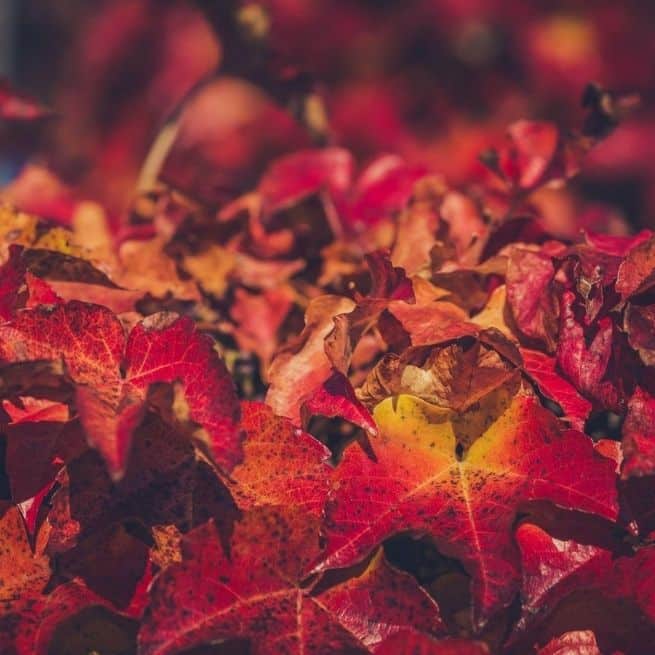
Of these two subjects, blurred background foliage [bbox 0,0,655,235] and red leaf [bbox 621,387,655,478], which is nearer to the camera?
red leaf [bbox 621,387,655,478]

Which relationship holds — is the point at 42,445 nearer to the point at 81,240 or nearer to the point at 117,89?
the point at 81,240

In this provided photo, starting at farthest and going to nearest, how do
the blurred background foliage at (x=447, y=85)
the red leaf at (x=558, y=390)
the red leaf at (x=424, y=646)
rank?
the blurred background foliage at (x=447, y=85) → the red leaf at (x=558, y=390) → the red leaf at (x=424, y=646)

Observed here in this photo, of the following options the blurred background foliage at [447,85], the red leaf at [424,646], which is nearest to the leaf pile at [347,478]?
the red leaf at [424,646]

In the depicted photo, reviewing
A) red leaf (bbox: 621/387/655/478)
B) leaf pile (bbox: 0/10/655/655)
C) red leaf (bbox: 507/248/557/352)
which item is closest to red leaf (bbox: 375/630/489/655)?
leaf pile (bbox: 0/10/655/655)

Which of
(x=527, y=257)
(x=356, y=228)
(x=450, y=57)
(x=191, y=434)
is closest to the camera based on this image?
(x=191, y=434)

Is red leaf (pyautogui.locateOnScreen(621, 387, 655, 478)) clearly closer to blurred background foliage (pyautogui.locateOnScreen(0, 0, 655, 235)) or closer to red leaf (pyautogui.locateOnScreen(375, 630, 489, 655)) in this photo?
red leaf (pyautogui.locateOnScreen(375, 630, 489, 655))

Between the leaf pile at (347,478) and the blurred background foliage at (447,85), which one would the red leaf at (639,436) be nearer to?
the leaf pile at (347,478)

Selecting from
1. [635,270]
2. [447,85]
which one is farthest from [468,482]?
[447,85]

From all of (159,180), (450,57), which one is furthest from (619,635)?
(450,57)

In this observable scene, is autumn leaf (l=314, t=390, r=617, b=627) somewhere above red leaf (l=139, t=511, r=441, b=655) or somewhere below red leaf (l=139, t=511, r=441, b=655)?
above

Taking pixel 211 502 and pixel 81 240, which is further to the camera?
pixel 81 240

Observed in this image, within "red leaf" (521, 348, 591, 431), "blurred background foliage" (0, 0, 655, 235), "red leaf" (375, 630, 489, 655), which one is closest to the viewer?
"red leaf" (375, 630, 489, 655)
